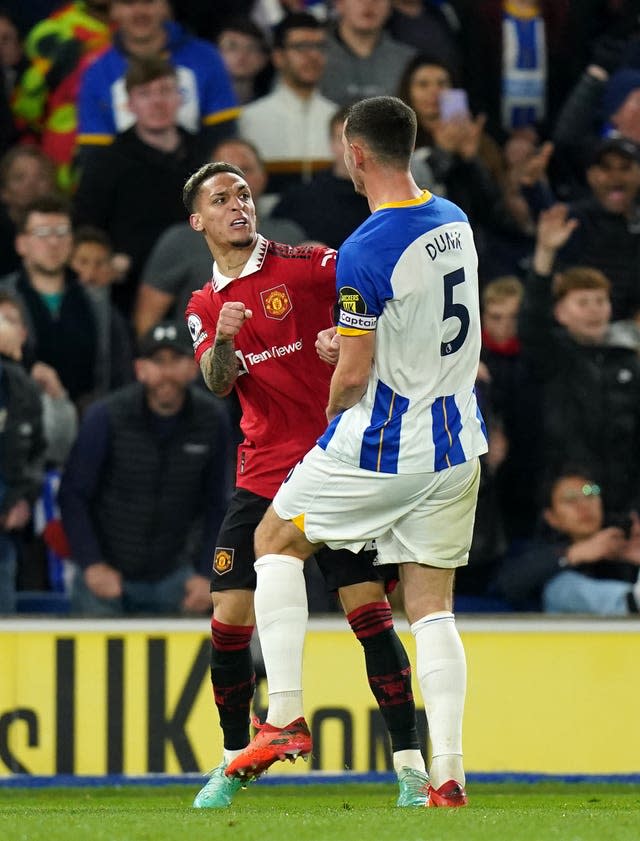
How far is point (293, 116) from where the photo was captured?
36.2 ft

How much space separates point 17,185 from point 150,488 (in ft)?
8.01

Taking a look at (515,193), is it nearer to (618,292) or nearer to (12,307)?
(618,292)

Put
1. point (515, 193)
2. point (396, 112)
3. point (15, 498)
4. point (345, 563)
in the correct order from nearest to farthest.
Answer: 1. point (396, 112)
2. point (345, 563)
3. point (15, 498)
4. point (515, 193)

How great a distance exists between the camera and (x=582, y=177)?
1212 cm

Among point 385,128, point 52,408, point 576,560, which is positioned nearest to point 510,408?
point 576,560

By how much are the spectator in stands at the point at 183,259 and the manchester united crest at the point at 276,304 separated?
360cm

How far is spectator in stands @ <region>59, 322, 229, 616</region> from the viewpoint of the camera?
30.2 feet

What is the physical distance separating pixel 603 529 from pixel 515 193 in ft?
9.29

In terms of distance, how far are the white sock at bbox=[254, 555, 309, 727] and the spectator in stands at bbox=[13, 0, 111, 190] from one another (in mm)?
5776

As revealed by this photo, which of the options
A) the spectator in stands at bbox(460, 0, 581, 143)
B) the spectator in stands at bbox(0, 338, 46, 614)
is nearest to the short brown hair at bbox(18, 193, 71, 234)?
the spectator in stands at bbox(0, 338, 46, 614)

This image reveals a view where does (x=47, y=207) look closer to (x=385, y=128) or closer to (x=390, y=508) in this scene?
(x=385, y=128)

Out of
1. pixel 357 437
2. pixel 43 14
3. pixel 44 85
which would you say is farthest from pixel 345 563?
pixel 43 14

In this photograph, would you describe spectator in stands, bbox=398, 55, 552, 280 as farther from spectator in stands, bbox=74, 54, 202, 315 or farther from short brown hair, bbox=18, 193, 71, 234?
short brown hair, bbox=18, 193, 71, 234

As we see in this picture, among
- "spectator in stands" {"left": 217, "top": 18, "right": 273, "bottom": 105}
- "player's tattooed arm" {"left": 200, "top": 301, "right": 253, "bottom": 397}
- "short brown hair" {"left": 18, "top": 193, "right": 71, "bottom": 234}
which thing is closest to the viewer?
"player's tattooed arm" {"left": 200, "top": 301, "right": 253, "bottom": 397}
